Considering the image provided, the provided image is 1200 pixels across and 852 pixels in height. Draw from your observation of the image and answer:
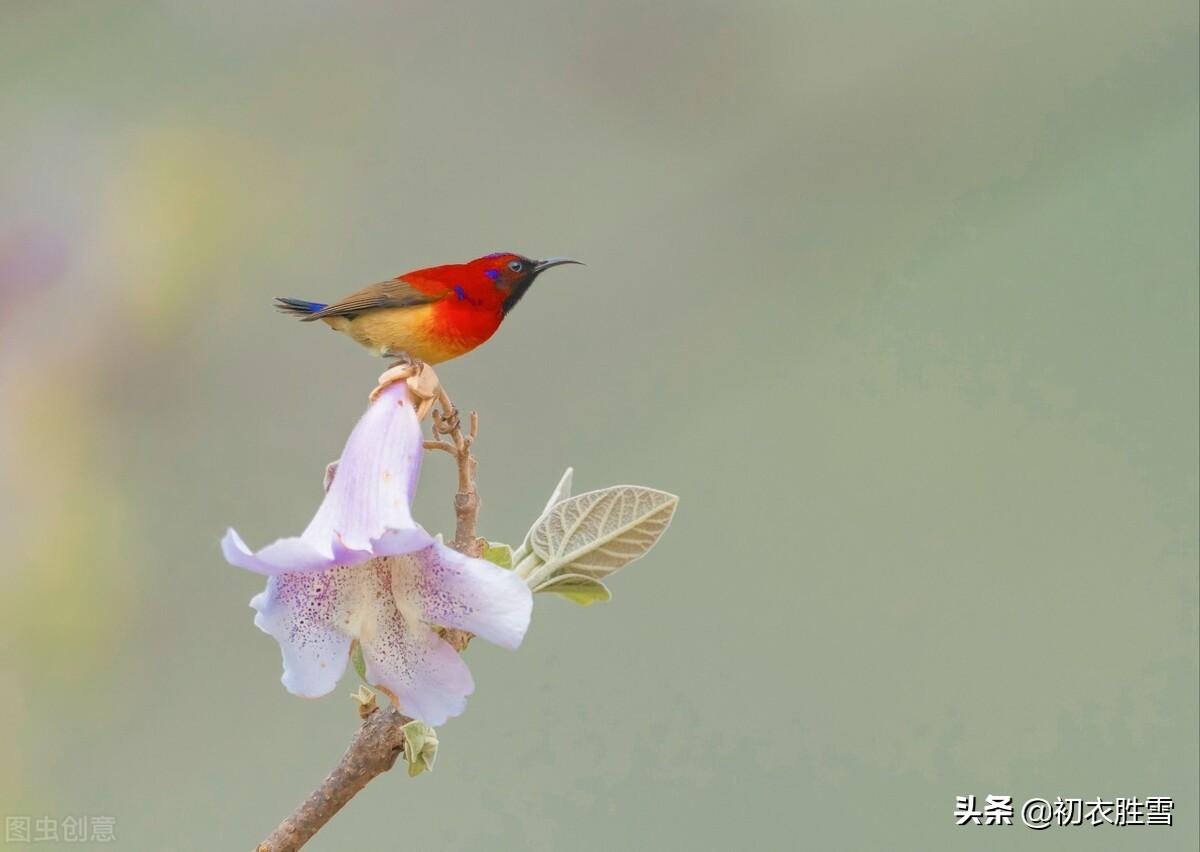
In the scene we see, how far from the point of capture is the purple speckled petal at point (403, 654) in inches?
11.8

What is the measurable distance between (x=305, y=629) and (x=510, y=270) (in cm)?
15

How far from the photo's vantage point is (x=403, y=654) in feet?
1.01

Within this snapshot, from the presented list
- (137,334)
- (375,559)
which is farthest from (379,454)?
(137,334)

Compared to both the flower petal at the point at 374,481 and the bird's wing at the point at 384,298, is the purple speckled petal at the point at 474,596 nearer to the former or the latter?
the flower petal at the point at 374,481

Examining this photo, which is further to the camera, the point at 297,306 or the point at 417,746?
the point at 297,306

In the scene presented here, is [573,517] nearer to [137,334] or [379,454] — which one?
[379,454]

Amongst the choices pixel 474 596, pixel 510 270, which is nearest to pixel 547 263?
pixel 510 270

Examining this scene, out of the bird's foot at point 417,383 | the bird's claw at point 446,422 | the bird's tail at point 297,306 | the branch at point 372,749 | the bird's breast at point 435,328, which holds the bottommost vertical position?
the branch at point 372,749

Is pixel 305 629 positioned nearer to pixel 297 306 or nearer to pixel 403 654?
pixel 403 654

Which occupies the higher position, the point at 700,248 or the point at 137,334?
the point at 700,248


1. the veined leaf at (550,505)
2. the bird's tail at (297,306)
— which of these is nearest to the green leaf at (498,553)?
the veined leaf at (550,505)

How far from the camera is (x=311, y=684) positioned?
0.30 m

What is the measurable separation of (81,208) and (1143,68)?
2.84 feet

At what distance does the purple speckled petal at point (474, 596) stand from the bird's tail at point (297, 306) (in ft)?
0.52
